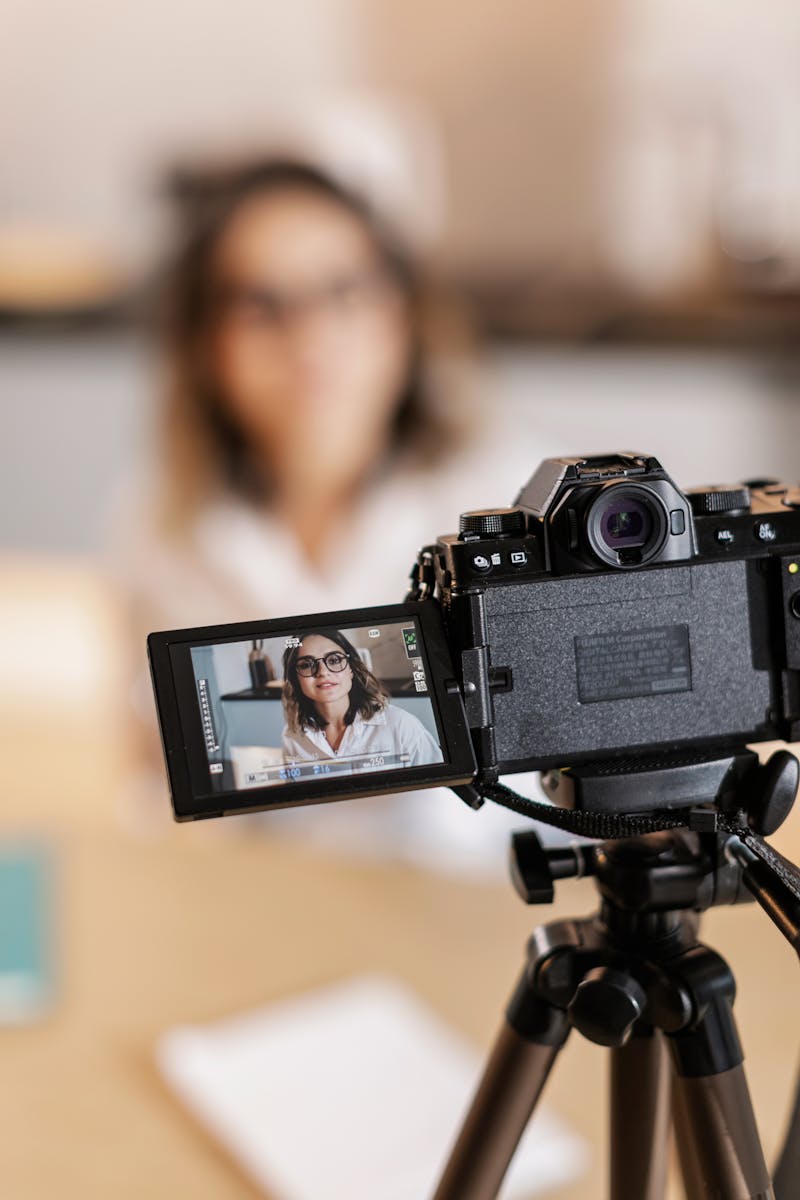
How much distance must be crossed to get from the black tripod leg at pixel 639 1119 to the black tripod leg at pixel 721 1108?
0.06 m

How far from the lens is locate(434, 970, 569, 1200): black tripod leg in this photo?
680 mm

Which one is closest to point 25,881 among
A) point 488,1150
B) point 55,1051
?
point 55,1051

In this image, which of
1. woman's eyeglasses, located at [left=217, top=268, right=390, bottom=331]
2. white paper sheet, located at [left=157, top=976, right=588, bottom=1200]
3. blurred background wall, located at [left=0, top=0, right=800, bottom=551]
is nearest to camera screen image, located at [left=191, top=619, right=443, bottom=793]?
white paper sheet, located at [left=157, top=976, right=588, bottom=1200]

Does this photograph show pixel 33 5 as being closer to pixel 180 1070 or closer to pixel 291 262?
pixel 291 262

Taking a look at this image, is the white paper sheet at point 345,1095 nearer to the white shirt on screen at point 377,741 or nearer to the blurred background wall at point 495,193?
the white shirt on screen at point 377,741

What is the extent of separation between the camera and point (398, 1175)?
3.17 feet

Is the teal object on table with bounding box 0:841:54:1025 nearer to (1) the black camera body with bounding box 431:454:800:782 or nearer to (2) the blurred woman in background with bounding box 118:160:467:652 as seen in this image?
(2) the blurred woman in background with bounding box 118:160:467:652

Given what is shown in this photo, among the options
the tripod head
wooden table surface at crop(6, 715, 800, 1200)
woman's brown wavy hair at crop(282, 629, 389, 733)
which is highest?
woman's brown wavy hair at crop(282, 629, 389, 733)

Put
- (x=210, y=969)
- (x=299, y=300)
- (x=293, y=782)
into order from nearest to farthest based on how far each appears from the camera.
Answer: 1. (x=293, y=782)
2. (x=210, y=969)
3. (x=299, y=300)

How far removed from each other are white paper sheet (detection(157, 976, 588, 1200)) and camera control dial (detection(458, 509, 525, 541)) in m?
0.55

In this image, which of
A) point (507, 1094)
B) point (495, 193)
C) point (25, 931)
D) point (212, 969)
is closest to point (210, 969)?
point (212, 969)

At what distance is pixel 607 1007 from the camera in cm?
62

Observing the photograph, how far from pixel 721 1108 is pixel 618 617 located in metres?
0.25

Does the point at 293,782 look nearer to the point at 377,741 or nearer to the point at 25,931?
the point at 377,741
